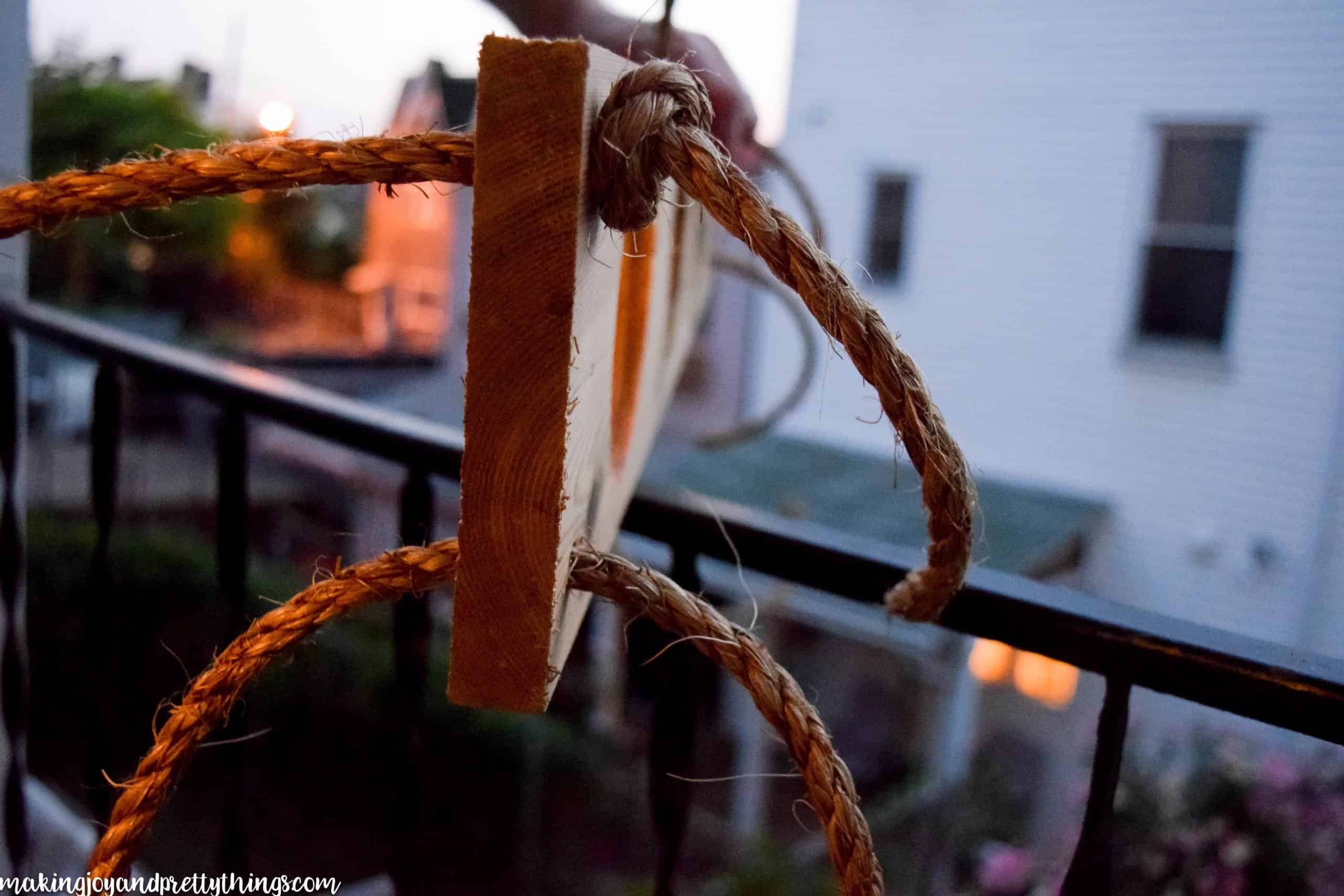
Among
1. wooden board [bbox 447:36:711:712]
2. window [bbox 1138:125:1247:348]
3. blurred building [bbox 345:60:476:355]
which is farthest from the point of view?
blurred building [bbox 345:60:476:355]

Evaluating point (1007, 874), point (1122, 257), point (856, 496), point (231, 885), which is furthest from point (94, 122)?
point (856, 496)

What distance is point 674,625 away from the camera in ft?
1.32

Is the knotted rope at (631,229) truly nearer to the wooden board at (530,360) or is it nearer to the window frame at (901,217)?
the wooden board at (530,360)

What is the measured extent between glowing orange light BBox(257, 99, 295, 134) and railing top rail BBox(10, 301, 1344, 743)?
231 mm

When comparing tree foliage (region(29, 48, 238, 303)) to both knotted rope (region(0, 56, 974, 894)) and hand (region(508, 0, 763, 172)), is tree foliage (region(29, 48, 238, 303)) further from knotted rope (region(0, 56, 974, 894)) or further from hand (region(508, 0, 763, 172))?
hand (region(508, 0, 763, 172))

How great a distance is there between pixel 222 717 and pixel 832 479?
3.44 meters

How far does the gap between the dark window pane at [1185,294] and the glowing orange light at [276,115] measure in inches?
78.9

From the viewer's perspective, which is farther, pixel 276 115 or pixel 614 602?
pixel 276 115

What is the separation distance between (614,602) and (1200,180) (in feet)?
7.01

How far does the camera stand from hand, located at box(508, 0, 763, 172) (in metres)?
0.80

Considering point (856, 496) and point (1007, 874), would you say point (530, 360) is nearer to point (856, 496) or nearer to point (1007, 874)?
point (1007, 874)

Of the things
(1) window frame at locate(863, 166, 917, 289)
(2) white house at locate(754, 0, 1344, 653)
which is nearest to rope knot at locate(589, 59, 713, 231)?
(2) white house at locate(754, 0, 1344, 653)

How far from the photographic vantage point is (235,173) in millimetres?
380

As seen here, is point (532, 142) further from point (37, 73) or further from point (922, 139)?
point (922, 139)
